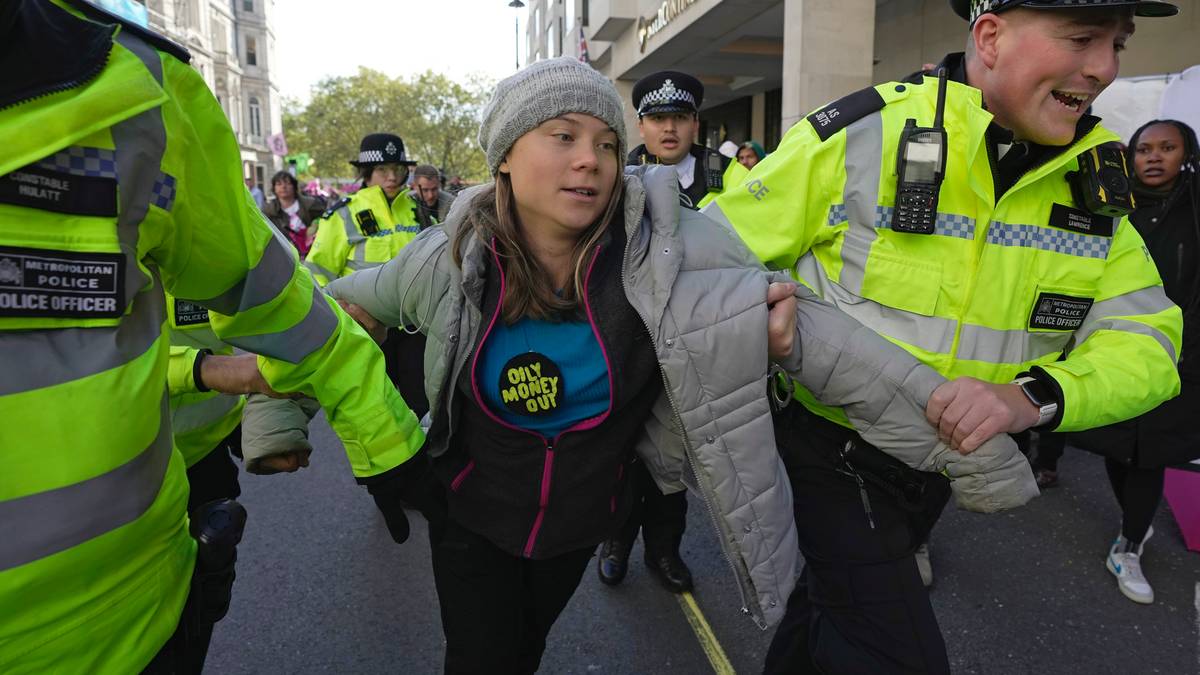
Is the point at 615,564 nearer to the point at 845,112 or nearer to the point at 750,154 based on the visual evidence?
the point at 845,112

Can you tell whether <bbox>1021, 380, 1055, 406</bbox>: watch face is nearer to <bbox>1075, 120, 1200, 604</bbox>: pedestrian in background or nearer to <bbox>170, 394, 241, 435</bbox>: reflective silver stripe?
<bbox>1075, 120, 1200, 604</bbox>: pedestrian in background

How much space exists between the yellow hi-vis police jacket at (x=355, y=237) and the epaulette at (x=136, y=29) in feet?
12.8

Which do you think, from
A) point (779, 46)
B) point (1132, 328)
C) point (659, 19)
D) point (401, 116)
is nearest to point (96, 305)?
point (1132, 328)

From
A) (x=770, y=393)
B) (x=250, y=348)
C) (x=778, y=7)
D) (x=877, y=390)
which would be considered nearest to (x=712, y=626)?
(x=770, y=393)

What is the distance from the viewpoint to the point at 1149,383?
6.23ft

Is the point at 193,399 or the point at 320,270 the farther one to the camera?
the point at 320,270

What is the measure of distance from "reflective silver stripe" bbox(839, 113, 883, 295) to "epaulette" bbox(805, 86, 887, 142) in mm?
19

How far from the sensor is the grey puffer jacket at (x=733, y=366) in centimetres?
171

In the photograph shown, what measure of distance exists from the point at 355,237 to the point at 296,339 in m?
3.90

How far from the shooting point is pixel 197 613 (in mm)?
1435

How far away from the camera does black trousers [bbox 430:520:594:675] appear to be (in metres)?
2.00

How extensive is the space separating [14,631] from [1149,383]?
7.71 feet

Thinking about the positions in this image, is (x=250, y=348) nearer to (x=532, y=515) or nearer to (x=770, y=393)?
(x=532, y=515)

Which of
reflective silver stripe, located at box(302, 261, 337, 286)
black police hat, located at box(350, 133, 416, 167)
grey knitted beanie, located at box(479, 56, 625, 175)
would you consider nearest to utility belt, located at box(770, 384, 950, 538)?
grey knitted beanie, located at box(479, 56, 625, 175)
